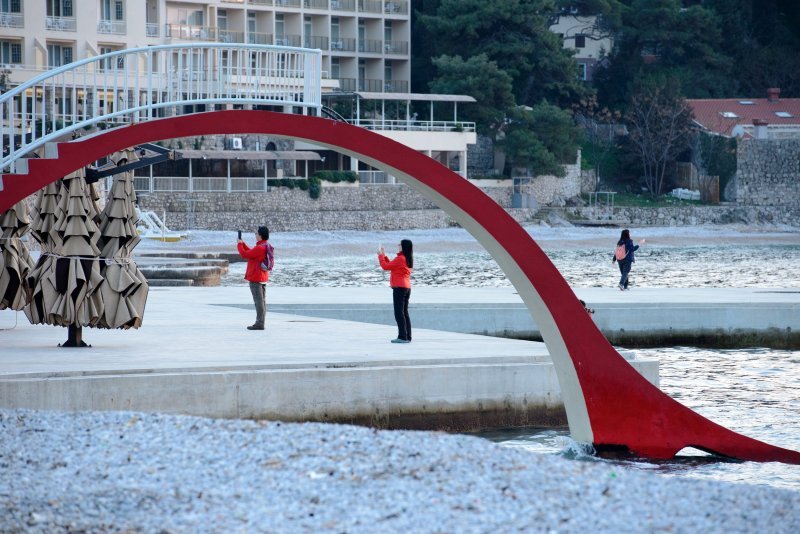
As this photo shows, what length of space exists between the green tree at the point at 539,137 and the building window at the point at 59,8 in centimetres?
2279

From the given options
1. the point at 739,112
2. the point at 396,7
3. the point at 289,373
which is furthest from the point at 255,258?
the point at 739,112

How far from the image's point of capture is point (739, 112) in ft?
258

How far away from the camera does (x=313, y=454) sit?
10062 millimetres

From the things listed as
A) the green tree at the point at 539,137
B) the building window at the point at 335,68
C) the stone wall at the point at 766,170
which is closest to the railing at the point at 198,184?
the green tree at the point at 539,137

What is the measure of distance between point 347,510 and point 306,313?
43.3 feet

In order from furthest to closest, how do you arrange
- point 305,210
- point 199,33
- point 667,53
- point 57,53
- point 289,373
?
point 667,53 < point 199,33 < point 305,210 < point 57,53 < point 289,373

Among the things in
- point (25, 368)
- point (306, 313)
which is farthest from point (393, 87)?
point (25, 368)

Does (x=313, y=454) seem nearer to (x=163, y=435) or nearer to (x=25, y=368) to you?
(x=163, y=435)

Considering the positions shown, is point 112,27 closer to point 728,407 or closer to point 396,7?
point 396,7

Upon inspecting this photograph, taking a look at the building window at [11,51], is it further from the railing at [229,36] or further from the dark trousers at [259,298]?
the dark trousers at [259,298]

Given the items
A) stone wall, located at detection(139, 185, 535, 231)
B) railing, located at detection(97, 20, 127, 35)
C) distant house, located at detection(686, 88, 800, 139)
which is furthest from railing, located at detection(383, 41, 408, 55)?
railing, located at detection(97, 20, 127, 35)

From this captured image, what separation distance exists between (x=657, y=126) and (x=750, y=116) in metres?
8.65

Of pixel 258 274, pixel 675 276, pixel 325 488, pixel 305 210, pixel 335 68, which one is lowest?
pixel 675 276

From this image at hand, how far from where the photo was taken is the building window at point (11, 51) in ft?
210
